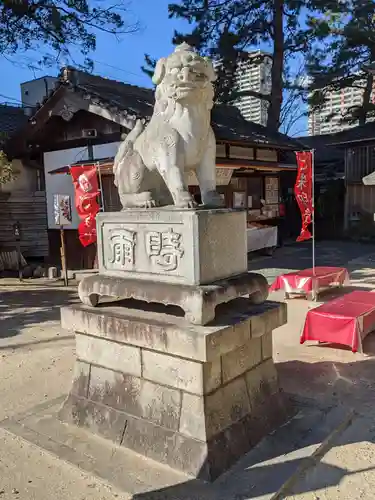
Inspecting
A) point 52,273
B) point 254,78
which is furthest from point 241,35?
point 52,273

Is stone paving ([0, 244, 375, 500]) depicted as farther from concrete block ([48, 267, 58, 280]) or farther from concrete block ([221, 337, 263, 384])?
concrete block ([48, 267, 58, 280])

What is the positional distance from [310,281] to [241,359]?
554cm

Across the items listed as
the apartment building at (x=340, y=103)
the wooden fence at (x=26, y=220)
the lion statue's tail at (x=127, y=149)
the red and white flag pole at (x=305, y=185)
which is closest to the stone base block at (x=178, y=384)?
the lion statue's tail at (x=127, y=149)

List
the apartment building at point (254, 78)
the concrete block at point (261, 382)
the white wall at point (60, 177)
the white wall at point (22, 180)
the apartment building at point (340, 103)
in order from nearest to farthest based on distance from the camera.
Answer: the concrete block at point (261, 382), the white wall at point (60, 177), the white wall at point (22, 180), the apartment building at point (254, 78), the apartment building at point (340, 103)

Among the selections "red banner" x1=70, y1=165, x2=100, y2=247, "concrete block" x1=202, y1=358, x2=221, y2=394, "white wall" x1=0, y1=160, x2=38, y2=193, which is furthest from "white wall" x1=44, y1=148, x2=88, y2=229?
"concrete block" x1=202, y1=358, x2=221, y2=394

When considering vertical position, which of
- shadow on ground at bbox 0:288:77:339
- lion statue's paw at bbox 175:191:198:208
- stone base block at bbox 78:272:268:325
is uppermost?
lion statue's paw at bbox 175:191:198:208

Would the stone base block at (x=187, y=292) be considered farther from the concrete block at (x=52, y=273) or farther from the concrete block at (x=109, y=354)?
the concrete block at (x=52, y=273)

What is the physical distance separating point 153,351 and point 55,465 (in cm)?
117

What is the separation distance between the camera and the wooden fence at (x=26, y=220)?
1384cm

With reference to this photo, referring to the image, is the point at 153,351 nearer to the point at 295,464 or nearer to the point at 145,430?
the point at 145,430

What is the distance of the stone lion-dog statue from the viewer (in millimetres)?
3633

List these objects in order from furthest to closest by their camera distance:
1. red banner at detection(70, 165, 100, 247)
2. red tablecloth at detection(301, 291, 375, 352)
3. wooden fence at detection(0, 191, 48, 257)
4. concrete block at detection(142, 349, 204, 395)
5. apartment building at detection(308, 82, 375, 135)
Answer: apartment building at detection(308, 82, 375, 135)
wooden fence at detection(0, 191, 48, 257)
red banner at detection(70, 165, 100, 247)
red tablecloth at detection(301, 291, 375, 352)
concrete block at detection(142, 349, 204, 395)

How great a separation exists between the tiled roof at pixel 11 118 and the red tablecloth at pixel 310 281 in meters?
10.8

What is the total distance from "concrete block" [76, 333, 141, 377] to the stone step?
627 millimetres
